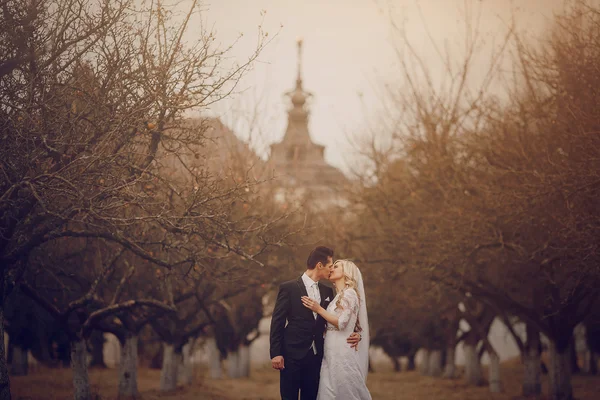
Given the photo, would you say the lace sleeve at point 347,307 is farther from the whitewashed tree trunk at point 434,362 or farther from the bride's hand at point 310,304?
the whitewashed tree trunk at point 434,362

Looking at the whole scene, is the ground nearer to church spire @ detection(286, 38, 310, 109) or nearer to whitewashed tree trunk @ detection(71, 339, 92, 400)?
whitewashed tree trunk @ detection(71, 339, 92, 400)

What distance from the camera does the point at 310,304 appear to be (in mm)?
8570

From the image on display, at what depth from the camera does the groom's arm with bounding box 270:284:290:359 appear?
335 inches

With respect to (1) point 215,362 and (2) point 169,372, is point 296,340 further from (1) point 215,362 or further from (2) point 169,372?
(1) point 215,362

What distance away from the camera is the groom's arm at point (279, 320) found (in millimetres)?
8516

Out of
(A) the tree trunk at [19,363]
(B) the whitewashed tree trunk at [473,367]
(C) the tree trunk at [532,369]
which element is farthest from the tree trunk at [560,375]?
(A) the tree trunk at [19,363]

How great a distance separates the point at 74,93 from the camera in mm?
10969

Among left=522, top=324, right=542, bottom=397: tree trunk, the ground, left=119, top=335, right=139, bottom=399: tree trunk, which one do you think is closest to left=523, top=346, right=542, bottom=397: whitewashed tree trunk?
left=522, top=324, right=542, bottom=397: tree trunk

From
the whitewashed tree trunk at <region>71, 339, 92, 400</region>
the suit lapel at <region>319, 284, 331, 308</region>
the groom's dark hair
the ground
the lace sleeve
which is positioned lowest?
the ground

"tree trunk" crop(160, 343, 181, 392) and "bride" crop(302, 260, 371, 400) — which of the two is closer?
"bride" crop(302, 260, 371, 400)

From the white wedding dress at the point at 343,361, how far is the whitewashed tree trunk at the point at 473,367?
2211 centimetres

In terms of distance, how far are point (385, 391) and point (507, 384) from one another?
318 inches

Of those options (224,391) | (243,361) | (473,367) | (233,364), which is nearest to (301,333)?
(224,391)

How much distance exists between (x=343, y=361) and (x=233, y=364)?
2592 cm
